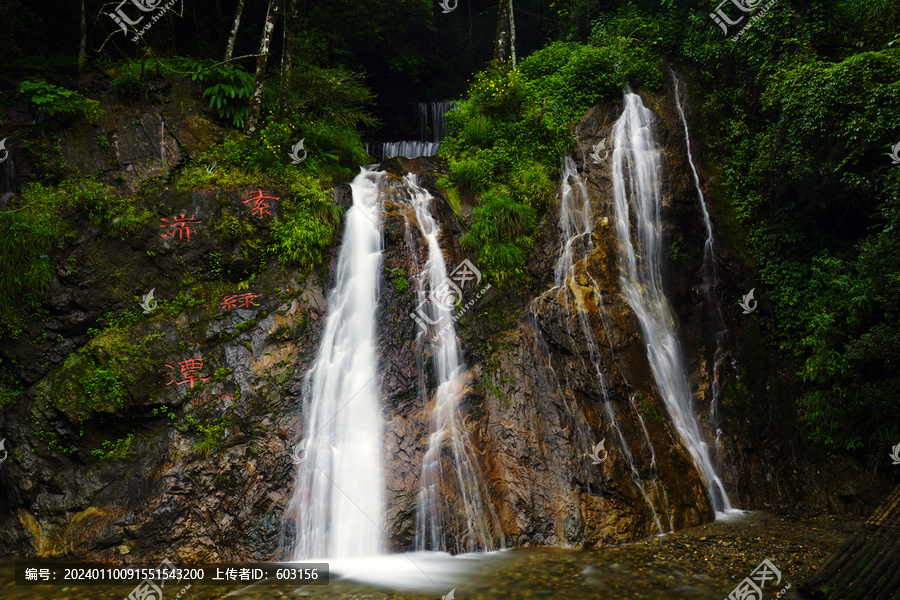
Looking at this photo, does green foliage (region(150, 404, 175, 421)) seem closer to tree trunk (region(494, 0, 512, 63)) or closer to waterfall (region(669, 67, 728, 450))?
waterfall (region(669, 67, 728, 450))

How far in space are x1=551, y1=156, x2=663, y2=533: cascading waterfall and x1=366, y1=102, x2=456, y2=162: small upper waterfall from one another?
4.62 m

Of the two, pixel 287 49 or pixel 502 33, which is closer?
pixel 287 49

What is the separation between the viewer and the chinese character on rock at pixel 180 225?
8336 mm

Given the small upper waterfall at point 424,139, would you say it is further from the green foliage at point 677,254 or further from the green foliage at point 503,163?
the green foliage at point 677,254

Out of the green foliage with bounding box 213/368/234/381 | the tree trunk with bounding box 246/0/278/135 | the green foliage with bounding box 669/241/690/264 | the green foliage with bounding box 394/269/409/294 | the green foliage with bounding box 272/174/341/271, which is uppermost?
the tree trunk with bounding box 246/0/278/135

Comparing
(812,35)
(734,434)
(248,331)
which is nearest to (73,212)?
(248,331)

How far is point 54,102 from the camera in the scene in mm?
8922

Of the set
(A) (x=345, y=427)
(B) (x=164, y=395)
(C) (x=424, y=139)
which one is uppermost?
(C) (x=424, y=139)

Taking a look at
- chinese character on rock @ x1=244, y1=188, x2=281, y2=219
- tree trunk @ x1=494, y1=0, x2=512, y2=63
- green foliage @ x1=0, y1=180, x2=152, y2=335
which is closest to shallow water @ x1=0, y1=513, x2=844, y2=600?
green foliage @ x1=0, y1=180, x2=152, y2=335

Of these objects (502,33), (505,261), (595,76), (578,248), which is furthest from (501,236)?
(502,33)

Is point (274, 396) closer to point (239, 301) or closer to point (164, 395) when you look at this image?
point (164, 395)

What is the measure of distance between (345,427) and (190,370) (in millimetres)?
2511

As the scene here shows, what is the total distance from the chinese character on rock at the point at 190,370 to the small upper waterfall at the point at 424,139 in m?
7.79

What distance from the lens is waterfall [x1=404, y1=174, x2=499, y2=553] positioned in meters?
6.54
